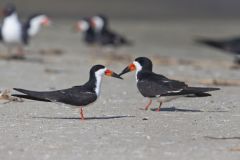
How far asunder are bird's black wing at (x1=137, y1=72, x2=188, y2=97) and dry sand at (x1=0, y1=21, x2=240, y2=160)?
Result: 256 mm

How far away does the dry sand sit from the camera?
754 cm

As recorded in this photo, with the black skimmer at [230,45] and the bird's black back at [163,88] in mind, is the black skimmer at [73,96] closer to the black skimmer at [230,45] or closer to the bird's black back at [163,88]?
the bird's black back at [163,88]

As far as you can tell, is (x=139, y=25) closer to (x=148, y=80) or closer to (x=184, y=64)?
(x=184, y=64)

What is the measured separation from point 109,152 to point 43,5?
27.9 metres

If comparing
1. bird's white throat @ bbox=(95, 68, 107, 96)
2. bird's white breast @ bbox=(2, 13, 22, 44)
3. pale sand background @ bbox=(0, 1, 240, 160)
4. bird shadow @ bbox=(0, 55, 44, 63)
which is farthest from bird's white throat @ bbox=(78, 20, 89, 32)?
bird's white throat @ bbox=(95, 68, 107, 96)

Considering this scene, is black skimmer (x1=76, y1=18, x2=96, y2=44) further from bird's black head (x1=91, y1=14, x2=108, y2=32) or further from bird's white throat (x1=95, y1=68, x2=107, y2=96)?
bird's white throat (x1=95, y1=68, x2=107, y2=96)

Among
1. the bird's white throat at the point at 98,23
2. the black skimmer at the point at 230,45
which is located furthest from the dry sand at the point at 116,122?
the bird's white throat at the point at 98,23

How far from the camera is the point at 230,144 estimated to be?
25.8 feet

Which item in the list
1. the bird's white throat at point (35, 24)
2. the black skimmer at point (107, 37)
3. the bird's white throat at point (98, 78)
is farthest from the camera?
the black skimmer at point (107, 37)

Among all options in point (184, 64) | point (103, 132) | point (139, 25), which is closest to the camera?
point (103, 132)

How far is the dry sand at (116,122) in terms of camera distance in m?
7.54

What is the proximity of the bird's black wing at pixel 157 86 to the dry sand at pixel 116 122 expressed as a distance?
0.26 m

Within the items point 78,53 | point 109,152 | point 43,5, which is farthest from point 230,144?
point 43,5

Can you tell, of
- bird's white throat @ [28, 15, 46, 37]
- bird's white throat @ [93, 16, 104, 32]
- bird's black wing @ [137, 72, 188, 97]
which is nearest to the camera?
bird's black wing @ [137, 72, 188, 97]
